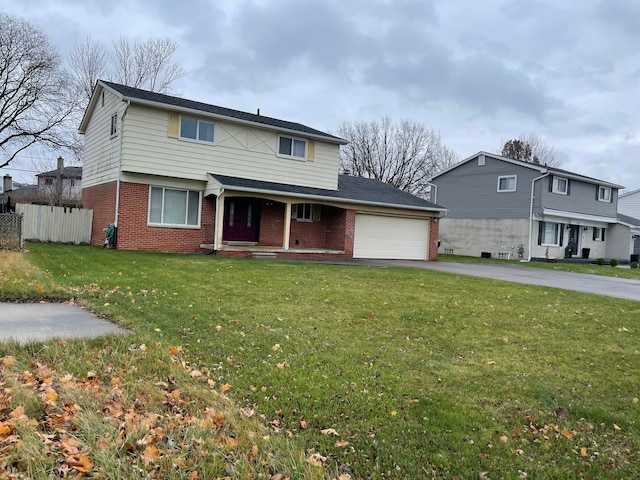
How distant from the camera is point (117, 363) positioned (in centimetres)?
442

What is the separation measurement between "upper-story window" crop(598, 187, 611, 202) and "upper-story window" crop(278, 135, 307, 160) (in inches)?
915

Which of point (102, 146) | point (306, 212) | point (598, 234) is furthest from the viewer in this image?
point (598, 234)

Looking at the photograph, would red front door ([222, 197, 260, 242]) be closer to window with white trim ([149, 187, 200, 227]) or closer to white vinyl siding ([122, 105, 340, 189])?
white vinyl siding ([122, 105, 340, 189])

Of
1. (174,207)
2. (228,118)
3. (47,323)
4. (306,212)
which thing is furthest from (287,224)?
(47,323)

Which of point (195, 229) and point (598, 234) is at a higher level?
point (598, 234)

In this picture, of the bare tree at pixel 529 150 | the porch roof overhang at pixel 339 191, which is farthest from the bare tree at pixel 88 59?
the bare tree at pixel 529 150

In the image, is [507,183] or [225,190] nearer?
[225,190]

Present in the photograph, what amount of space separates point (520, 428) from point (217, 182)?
14985 millimetres

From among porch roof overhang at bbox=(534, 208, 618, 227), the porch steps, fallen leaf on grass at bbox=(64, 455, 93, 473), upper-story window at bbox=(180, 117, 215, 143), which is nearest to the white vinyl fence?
upper-story window at bbox=(180, 117, 215, 143)

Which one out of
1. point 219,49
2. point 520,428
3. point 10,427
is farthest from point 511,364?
point 219,49

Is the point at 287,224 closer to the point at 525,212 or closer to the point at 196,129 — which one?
the point at 196,129

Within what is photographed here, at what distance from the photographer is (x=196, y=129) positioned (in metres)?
17.9

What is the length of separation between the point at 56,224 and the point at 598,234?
3418cm

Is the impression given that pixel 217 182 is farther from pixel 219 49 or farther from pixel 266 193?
pixel 219 49
